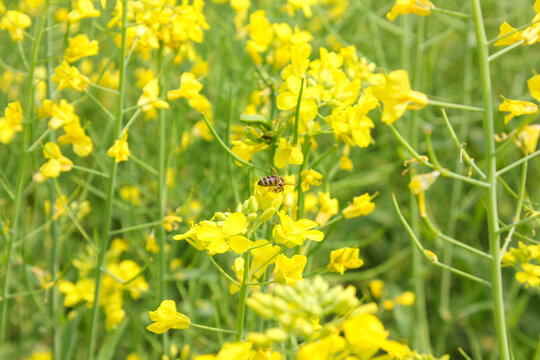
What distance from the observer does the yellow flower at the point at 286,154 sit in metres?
0.98

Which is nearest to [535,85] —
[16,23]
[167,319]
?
[167,319]

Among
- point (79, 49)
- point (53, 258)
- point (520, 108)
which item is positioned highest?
point (79, 49)

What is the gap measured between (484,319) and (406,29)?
1.29 m

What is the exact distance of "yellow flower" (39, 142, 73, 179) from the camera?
122 cm

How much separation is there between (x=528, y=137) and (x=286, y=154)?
0.40 metres

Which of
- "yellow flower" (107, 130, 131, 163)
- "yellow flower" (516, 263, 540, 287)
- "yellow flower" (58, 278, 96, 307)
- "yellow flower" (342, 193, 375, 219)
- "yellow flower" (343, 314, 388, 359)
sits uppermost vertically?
"yellow flower" (107, 130, 131, 163)

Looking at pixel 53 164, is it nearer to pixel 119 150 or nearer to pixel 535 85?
pixel 119 150

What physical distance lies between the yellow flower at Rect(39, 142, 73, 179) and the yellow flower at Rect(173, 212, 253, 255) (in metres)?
0.53

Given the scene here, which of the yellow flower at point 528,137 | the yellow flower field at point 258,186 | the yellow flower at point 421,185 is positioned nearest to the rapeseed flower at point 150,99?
the yellow flower field at point 258,186

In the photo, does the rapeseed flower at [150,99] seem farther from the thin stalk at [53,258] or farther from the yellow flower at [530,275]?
the yellow flower at [530,275]

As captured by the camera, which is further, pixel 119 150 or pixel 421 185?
pixel 119 150

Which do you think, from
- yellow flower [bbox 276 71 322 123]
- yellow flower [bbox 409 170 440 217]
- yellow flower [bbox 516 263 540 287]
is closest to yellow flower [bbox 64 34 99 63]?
yellow flower [bbox 276 71 322 123]

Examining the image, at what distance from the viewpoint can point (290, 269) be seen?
2.84 ft

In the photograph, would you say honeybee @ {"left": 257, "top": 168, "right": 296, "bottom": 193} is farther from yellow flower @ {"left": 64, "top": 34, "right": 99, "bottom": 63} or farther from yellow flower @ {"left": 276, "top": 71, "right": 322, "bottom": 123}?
yellow flower @ {"left": 64, "top": 34, "right": 99, "bottom": 63}
